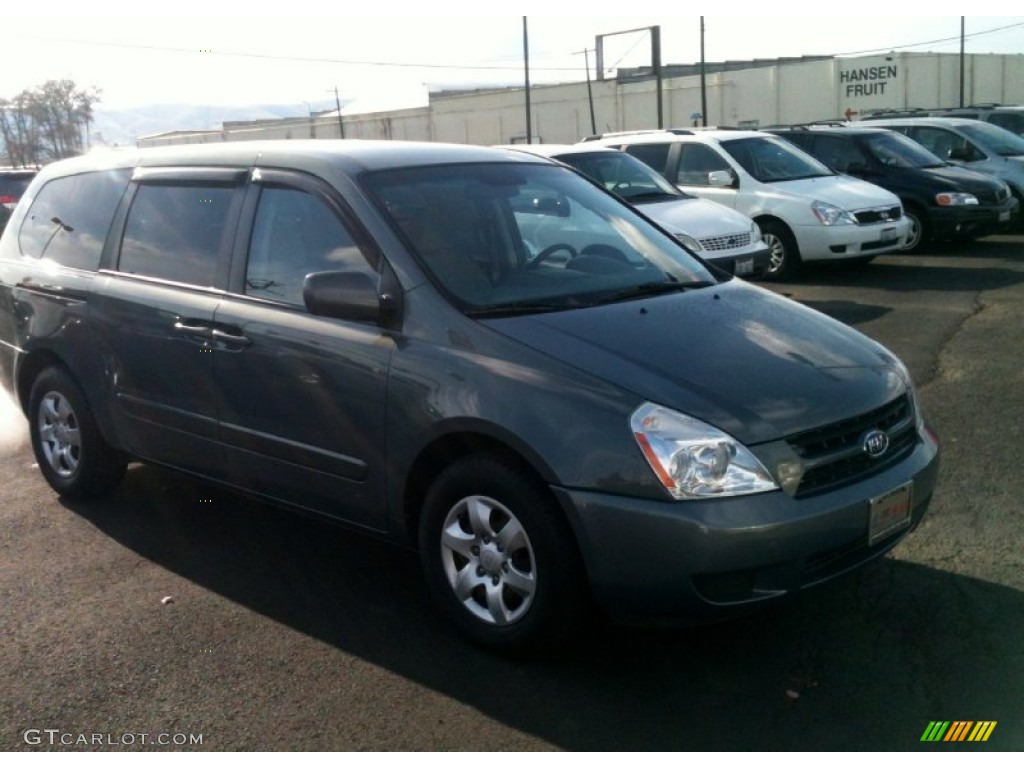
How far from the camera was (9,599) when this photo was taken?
185 inches

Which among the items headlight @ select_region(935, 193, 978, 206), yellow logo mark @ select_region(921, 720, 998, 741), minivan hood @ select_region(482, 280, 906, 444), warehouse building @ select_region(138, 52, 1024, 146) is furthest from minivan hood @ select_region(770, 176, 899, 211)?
warehouse building @ select_region(138, 52, 1024, 146)

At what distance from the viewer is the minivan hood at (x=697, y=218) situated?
10602 millimetres

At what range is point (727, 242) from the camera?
10727mm

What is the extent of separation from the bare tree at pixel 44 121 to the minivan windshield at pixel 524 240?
80.9 ft

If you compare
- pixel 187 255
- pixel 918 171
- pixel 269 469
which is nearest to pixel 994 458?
pixel 269 469

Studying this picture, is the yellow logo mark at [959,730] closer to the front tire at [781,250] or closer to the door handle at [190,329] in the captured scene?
the door handle at [190,329]

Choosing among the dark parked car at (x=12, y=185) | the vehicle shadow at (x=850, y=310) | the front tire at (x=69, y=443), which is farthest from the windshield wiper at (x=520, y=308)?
the dark parked car at (x=12, y=185)

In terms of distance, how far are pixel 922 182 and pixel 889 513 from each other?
11.7 m

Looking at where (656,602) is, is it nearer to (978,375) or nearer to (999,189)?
(978,375)

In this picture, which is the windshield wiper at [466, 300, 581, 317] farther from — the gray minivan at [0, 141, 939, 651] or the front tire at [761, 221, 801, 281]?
the front tire at [761, 221, 801, 281]

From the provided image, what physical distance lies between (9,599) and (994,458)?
15.8 feet

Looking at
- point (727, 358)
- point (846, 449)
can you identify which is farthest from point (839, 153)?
point (846, 449)

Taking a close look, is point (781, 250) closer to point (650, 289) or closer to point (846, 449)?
point (650, 289)

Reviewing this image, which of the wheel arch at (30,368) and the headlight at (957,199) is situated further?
the headlight at (957,199)
